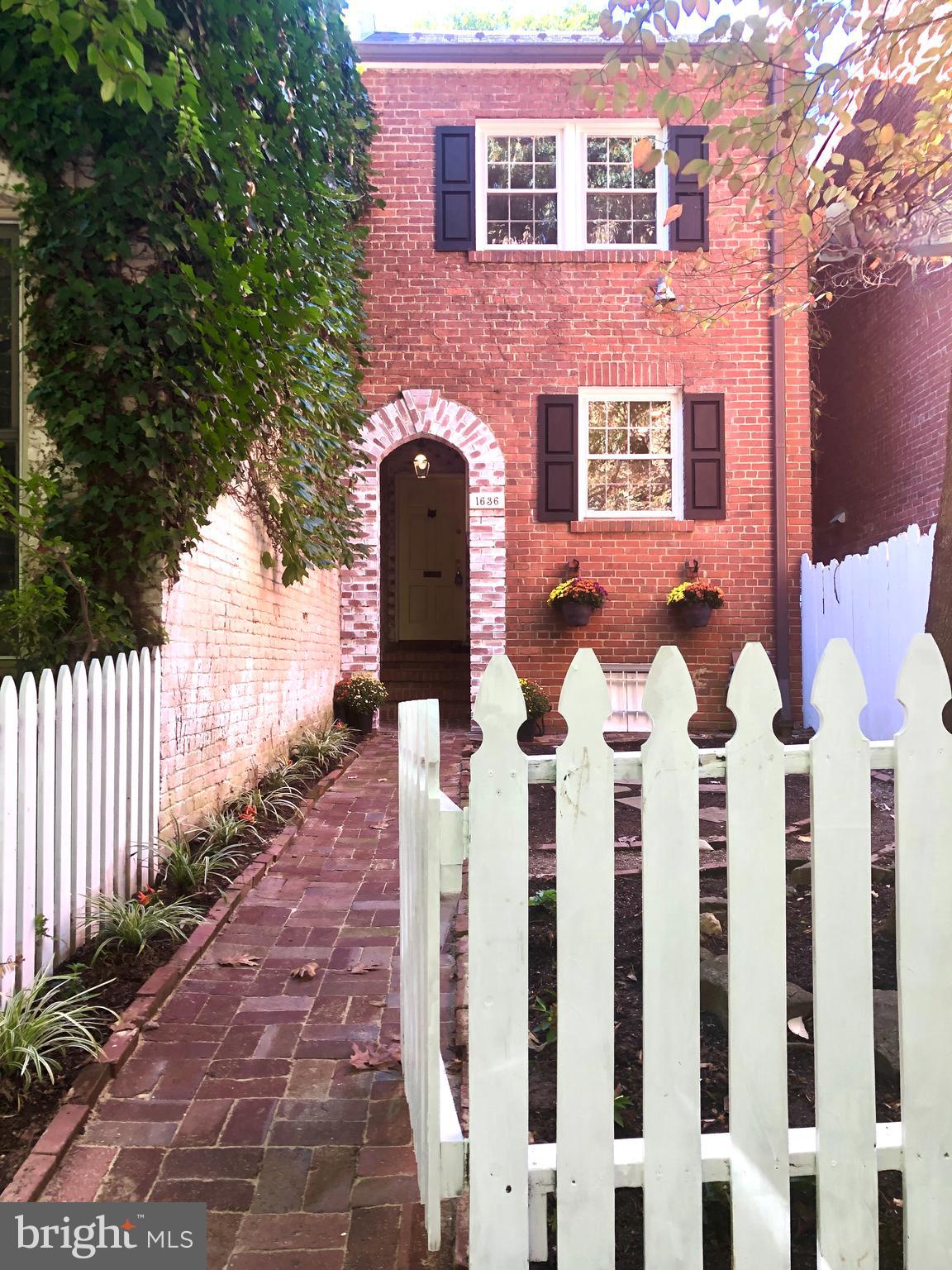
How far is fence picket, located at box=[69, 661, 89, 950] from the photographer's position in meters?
2.93

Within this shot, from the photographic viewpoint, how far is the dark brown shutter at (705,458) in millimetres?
9211

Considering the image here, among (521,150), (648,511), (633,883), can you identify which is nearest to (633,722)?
(648,511)

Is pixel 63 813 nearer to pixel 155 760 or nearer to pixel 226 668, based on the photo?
pixel 155 760

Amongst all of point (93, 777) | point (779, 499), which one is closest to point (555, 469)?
point (779, 499)

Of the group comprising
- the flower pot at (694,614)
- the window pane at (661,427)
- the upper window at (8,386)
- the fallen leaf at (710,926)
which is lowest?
the fallen leaf at (710,926)

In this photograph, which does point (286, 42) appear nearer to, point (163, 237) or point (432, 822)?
point (163, 237)

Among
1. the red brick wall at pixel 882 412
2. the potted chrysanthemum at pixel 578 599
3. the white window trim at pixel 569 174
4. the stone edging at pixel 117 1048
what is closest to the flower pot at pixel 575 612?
the potted chrysanthemum at pixel 578 599

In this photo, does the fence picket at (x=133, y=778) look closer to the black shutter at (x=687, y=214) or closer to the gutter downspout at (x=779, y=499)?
the gutter downspout at (x=779, y=499)

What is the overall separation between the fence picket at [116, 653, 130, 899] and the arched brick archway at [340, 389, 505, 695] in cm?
569

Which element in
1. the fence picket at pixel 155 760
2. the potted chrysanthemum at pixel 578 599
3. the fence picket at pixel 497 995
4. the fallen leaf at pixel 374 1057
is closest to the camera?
the fence picket at pixel 497 995

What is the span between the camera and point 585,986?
149 centimetres

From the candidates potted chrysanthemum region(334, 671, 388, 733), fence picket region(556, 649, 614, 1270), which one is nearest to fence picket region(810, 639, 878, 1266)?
fence picket region(556, 649, 614, 1270)

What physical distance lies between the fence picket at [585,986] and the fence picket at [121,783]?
244 cm

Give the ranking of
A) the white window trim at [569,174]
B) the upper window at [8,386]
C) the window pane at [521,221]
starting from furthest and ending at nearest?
1. the window pane at [521,221]
2. the white window trim at [569,174]
3. the upper window at [8,386]
